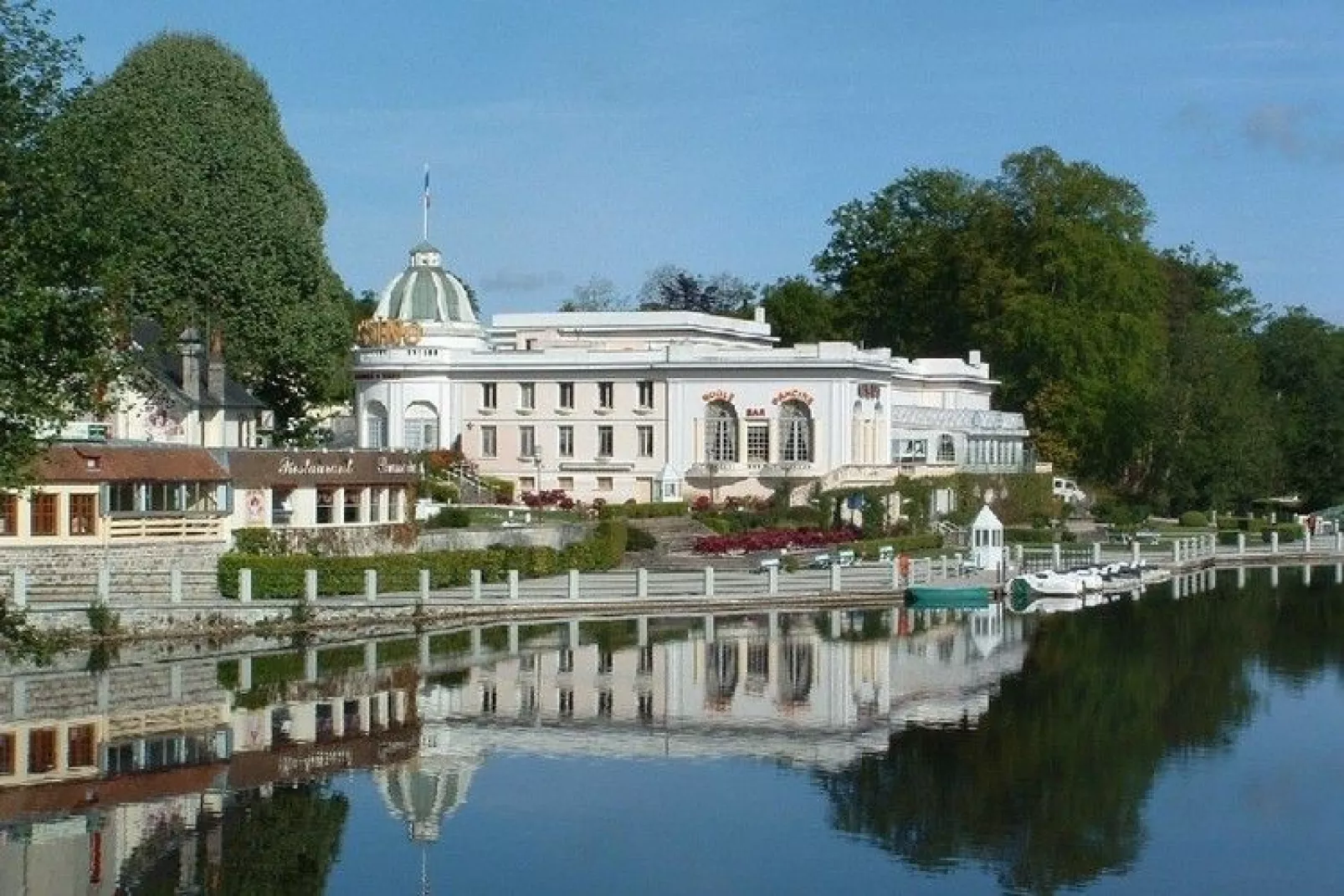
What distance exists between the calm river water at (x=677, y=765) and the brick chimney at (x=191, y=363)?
13.6 m

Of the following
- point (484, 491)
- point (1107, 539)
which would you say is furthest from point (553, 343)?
point (1107, 539)

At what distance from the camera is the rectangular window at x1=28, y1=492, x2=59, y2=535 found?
42.3 m

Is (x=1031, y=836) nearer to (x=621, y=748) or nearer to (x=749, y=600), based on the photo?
(x=621, y=748)

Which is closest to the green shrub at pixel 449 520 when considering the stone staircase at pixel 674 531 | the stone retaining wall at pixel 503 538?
the stone retaining wall at pixel 503 538

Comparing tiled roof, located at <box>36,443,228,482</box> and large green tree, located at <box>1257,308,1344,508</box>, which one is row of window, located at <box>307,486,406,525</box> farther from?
large green tree, located at <box>1257,308,1344,508</box>

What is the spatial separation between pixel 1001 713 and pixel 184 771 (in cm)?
1314

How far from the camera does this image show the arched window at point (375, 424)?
6988cm

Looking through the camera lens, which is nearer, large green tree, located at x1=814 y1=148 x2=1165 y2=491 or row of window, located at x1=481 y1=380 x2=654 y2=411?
row of window, located at x1=481 y1=380 x2=654 y2=411

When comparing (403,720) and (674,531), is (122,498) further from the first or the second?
(674,531)

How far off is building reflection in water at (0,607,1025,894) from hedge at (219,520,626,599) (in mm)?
3386

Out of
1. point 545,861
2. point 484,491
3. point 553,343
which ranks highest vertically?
point 553,343

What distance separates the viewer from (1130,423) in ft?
263

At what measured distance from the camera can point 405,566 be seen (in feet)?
151

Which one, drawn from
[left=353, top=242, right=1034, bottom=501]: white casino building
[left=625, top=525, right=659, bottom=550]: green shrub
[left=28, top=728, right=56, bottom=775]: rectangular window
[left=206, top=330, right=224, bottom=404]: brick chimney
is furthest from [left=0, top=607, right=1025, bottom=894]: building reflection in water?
[left=353, top=242, right=1034, bottom=501]: white casino building
